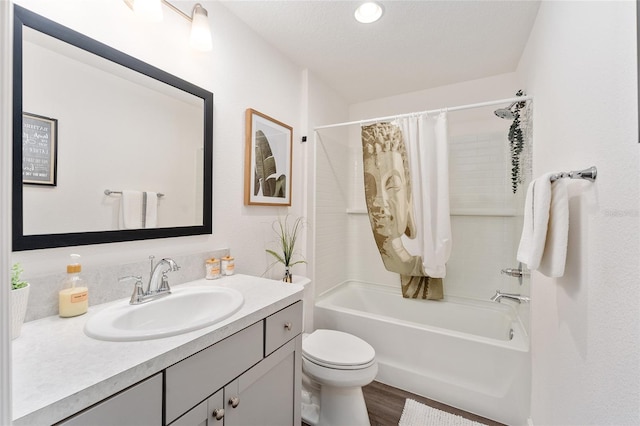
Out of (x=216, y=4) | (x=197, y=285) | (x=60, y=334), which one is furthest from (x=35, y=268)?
(x=216, y=4)

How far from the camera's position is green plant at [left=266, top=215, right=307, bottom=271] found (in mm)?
→ 1934

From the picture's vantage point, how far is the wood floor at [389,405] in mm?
1628

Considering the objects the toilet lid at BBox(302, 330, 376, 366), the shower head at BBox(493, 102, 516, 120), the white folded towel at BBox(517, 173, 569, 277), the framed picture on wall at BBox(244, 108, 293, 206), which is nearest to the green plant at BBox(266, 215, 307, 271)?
the framed picture on wall at BBox(244, 108, 293, 206)

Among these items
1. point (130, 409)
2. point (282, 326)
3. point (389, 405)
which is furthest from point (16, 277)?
point (389, 405)

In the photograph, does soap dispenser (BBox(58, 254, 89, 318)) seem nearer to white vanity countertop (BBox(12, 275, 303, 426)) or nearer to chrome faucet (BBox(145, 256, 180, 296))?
white vanity countertop (BBox(12, 275, 303, 426))

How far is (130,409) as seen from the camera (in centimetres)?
65

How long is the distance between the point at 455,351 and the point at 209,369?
5.18 ft

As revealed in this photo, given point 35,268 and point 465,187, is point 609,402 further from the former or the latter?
point 465,187

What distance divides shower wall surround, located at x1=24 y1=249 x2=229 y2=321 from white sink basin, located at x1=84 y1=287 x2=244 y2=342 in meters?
0.08

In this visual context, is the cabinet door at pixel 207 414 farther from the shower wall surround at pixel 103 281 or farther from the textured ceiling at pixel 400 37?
the textured ceiling at pixel 400 37

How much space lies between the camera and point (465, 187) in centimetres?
245

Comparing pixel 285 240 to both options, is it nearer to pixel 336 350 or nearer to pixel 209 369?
pixel 336 350

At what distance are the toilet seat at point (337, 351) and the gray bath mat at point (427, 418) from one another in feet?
1.50

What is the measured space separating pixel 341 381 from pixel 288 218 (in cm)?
114
